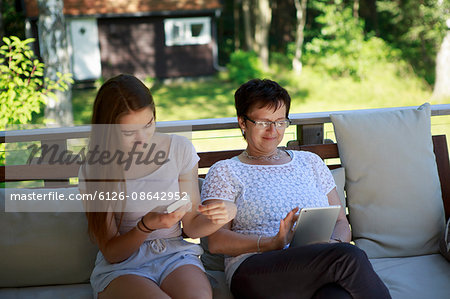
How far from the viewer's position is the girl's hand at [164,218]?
1612mm

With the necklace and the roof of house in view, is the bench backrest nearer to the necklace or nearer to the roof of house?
the necklace

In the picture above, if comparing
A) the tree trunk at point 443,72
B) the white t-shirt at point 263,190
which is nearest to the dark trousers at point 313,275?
the white t-shirt at point 263,190

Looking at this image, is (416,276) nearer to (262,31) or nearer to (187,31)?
(262,31)

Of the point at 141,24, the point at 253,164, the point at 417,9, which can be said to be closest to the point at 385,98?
the point at 417,9

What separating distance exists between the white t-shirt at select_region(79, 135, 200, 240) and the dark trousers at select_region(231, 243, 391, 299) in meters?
0.38

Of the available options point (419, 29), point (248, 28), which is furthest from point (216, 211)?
point (248, 28)

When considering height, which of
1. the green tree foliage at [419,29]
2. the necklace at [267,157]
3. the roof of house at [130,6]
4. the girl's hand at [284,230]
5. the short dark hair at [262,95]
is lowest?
the girl's hand at [284,230]

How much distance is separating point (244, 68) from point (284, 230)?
11744 millimetres

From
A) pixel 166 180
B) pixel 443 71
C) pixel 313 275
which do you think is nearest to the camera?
pixel 313 275

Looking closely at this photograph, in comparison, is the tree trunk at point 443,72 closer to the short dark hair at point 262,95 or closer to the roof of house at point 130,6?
the roof of house at point 130,6

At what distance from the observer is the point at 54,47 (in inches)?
310

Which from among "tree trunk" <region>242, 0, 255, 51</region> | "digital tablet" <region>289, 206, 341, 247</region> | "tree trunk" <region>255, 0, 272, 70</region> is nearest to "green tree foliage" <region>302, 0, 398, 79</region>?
"tree trunk" <region>255, 0, 272, 70</region>

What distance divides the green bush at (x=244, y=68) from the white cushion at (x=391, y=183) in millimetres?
10400

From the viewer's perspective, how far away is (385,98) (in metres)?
10.6
